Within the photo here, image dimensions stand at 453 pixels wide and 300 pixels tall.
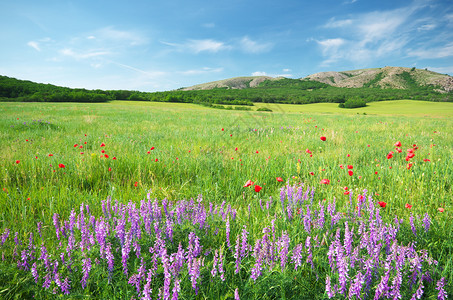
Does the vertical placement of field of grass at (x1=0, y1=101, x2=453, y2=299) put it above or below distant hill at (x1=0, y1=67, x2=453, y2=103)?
below

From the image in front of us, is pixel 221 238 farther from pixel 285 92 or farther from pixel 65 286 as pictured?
pixel 285 92

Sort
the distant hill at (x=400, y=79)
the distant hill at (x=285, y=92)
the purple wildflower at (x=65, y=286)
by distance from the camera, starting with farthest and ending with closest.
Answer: the distant hill at (x=400, y=79)
the distant hill at (x=285, y=92)
the purple wildflower at (x=65, y=286)

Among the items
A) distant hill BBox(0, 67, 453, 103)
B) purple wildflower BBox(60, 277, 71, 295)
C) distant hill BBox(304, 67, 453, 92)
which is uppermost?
distant hill BBox(304, 67, 453, 92)

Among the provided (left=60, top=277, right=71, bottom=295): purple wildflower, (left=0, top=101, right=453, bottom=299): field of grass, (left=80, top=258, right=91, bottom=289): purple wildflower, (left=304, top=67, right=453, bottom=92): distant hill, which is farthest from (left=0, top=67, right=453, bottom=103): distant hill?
(left=60, top=277, right=71, bottom=295): purple wildflower

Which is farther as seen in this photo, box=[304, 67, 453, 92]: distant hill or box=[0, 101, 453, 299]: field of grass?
box=[304, 67, 453, 92]: distant hill

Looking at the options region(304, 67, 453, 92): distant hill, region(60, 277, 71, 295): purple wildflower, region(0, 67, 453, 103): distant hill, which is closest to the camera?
region(60, 277, 71, 295): purple wildflower

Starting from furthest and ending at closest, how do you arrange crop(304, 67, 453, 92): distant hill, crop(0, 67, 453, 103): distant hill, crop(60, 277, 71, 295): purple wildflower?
1. crop(304, 67, 453, 92): distant hill
2. crop(0, 67, 453, 103): distant hill
3. crop(60, 277, 71, 295): purple wildflower

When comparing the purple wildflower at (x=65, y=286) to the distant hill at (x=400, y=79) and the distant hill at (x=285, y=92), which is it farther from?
the distant hill at (x=400, y=79)

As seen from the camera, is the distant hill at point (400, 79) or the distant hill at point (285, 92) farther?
the distant hill at point (400, 79)

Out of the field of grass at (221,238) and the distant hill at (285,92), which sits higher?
the distant hill at (285,92)

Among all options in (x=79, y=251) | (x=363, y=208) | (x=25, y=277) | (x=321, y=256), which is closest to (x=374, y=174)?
(x=363, y=208)

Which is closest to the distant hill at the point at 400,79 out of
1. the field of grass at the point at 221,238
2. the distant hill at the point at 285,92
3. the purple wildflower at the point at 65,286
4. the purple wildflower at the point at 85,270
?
the distant hill at the point at 285,92

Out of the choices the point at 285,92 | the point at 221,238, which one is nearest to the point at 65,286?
the point at 221,238

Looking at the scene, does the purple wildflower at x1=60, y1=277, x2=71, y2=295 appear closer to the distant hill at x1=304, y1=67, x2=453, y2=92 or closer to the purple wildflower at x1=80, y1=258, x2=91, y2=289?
the purple wildflower at x1=80, y1=258, x2=91, y2=289
